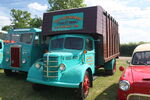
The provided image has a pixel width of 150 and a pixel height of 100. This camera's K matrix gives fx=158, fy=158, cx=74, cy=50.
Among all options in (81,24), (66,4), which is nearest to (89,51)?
(81,24)

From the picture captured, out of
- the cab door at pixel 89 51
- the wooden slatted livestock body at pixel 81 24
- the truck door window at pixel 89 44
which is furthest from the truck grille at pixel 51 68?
the wooden slatted livestock body at pixel 81 24

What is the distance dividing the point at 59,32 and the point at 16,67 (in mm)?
2778

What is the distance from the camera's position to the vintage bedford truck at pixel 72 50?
5059 mm

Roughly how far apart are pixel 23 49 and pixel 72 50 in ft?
9.19

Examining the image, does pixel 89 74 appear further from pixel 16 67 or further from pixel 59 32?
pixel 16 67

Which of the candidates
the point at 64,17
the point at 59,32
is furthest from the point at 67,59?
the point at 64,17

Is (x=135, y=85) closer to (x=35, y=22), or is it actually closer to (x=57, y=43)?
(x=57, y=43)

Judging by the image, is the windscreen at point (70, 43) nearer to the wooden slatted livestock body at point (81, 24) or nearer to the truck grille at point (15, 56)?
the wooden slatted livestock body at point (81, 24)

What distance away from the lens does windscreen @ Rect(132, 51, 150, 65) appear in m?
4.94

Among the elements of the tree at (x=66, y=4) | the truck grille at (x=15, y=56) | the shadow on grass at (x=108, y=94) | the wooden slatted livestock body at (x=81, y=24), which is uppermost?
the tree at (x=66, y=4)

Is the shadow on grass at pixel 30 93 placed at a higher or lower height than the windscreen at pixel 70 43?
lower

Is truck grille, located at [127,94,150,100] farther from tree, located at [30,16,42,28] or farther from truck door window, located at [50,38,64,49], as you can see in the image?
tree, located at [30,16,42,28]

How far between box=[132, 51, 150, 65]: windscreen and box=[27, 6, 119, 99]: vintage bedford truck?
1.58 meters

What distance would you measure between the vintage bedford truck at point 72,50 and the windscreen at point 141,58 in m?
1.58
